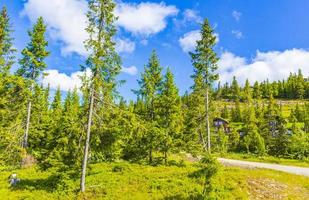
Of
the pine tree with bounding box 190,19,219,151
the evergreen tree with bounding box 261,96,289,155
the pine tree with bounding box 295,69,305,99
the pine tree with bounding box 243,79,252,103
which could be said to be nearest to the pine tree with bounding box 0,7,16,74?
the pine tree with bounding box 190,19,219,151

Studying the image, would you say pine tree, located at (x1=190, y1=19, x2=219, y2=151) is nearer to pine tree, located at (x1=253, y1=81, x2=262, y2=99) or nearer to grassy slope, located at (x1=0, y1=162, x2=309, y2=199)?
grassy slope, located at (x1=0, y1=162, x2=309, y2=199)

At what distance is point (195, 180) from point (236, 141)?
1903 inches

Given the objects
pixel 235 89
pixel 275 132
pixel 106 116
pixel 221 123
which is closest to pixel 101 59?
pixel 106 116

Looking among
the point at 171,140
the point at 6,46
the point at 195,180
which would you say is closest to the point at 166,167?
the point at 171,140

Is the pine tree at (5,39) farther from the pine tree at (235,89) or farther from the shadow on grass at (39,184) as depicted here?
the pine tree at (235,89)

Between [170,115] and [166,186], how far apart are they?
11.1 meters

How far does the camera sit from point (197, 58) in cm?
3197

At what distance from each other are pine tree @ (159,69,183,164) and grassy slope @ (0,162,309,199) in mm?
6089

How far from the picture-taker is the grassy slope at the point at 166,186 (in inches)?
816

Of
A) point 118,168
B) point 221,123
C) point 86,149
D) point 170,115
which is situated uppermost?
point 221,123

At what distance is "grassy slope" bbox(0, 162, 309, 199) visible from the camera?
2073 centimetres

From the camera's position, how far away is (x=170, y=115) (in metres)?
32.4

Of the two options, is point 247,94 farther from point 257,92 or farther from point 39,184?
point 39,184

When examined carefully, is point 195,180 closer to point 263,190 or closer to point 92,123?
point 263,190
